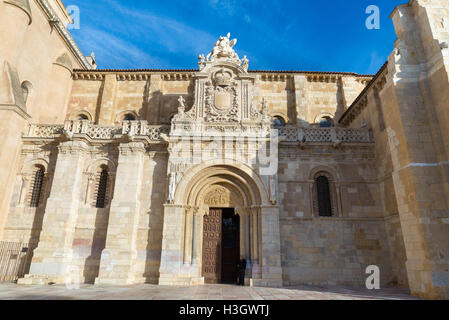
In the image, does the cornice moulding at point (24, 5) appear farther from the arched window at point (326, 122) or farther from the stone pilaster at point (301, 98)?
the arched window at point (326, 122)

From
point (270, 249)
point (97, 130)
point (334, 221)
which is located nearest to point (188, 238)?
point (270, 249)

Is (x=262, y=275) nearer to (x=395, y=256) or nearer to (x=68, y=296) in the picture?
(x=395, y=256)

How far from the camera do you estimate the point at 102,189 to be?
609 inches

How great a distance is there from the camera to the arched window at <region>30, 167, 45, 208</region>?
50.2ft

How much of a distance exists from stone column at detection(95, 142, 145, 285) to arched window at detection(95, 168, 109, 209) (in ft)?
4.26

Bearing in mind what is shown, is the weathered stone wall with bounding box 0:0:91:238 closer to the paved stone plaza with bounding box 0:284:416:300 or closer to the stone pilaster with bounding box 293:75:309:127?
the paved stone plaza with bounding box 0:284:416:300

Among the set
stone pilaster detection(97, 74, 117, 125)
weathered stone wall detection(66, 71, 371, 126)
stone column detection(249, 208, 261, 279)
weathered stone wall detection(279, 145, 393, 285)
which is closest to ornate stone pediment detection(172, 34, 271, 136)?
weathered stone wall detection(279, 145, 393, 285)

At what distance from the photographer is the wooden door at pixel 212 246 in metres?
14.2

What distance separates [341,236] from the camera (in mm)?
14180

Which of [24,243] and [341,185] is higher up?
[341,185]

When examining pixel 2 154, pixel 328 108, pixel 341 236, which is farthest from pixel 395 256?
pixel 2 154
